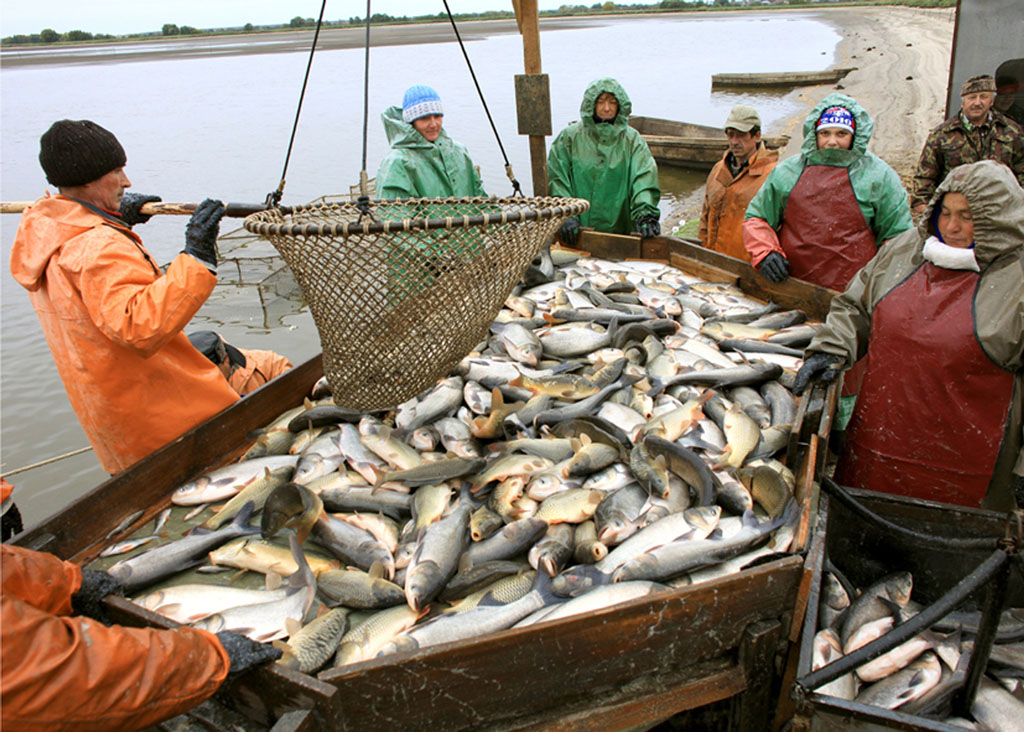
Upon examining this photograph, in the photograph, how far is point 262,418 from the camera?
3.81 meters

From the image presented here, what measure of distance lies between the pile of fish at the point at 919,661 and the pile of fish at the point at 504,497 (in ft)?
1.61

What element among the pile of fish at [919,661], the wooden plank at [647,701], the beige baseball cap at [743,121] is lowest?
the pile of fish at [919,661]

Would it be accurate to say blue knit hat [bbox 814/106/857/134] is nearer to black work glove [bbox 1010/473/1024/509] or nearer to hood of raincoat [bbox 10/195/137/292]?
black work glove [bbox 1010/473/1024/509]

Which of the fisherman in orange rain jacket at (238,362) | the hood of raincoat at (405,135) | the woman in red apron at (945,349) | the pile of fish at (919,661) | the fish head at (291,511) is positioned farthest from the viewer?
the hood of raincoat at (405,135)

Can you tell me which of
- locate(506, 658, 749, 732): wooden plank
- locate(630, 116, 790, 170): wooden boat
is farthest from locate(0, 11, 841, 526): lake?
locate(506, 658, 749, 732): wooden plank

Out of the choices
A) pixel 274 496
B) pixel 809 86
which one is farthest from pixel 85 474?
pixel 809 86

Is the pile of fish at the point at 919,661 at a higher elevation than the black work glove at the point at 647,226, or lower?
lower

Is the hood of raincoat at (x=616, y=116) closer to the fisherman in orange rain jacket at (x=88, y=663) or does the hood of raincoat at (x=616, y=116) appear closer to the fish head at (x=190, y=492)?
the fish head at (x=190, y=492)

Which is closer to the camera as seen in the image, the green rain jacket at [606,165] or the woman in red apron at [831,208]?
the woman in red apron at [831,208]

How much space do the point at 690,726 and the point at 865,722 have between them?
90cm

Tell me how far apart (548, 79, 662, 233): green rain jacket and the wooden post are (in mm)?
302

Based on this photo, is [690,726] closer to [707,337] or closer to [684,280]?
[707,337]

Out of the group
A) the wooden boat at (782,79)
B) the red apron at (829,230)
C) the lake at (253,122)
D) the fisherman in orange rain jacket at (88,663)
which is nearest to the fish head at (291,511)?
the fisherman in orange rain jacket at (88,663)

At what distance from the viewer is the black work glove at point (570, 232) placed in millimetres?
5961
